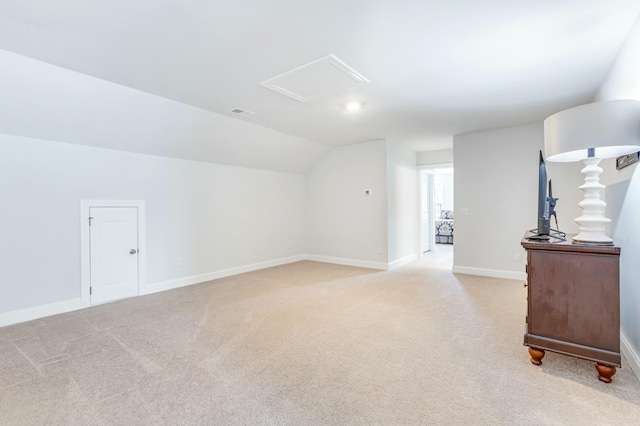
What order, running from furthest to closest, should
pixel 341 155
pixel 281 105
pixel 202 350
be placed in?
pixel 341 155, pixel 281 105, pixel 202 350

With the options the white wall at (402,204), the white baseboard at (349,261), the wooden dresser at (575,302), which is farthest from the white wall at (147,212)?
the wooden dresser at (575,302)

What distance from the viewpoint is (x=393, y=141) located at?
5.62m

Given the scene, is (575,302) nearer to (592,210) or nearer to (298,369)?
(592,210)

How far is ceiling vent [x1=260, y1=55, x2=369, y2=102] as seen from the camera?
2.65 m

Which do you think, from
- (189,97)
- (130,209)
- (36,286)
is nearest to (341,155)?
(189,97)

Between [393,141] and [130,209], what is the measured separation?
448 centimetres

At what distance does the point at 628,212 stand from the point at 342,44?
254 centimetres

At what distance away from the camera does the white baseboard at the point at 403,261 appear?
5.72m

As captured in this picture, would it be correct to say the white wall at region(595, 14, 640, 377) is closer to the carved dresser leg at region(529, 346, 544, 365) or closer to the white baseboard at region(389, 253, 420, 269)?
the carved dresser leg at region(529, 346, 544, 365)

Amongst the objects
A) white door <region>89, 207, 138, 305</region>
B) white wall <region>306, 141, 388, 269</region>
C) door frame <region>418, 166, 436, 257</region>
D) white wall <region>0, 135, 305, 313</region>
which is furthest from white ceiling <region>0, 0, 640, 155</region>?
door frame <region>418, 166, 436, 257</region>

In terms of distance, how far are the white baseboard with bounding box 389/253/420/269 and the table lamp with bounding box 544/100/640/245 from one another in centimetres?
367

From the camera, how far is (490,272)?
4.97 m

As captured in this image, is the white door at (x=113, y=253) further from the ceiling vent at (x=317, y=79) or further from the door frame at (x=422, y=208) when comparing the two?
the door frame at (x=422, y=208)

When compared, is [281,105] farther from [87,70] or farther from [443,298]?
[443,298]
